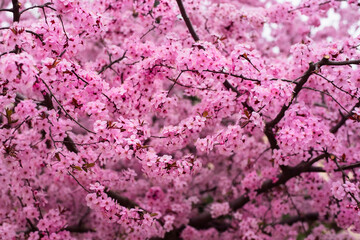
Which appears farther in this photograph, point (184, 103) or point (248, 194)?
point (184, 103)

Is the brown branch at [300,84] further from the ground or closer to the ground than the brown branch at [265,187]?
further from the ground

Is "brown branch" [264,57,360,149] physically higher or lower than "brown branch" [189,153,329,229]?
higher

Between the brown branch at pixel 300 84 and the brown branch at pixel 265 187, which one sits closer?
the brown branch at pixel 300 84

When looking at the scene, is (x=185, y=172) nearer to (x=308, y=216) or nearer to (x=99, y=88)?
(x=99, y=88)

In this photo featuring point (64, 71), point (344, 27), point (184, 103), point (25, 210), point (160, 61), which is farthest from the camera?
point (344, 27)

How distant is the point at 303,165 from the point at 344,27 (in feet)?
24.6

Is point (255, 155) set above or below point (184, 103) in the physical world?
below

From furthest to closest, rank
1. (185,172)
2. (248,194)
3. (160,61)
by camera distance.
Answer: (248,194) < (160,61) < (185,172)

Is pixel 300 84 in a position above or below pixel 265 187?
above

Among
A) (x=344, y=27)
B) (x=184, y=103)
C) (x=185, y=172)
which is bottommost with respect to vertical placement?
→ (x=185, y=172)

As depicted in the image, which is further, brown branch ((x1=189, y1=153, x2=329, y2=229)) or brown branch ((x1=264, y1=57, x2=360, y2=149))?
brown branch ((x1=189, y1=153, x2=329, y2=229))

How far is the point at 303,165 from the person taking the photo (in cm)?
579

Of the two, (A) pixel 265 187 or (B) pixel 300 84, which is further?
(A) pixel 265 187

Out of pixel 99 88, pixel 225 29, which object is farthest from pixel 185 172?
pixel 225 29
